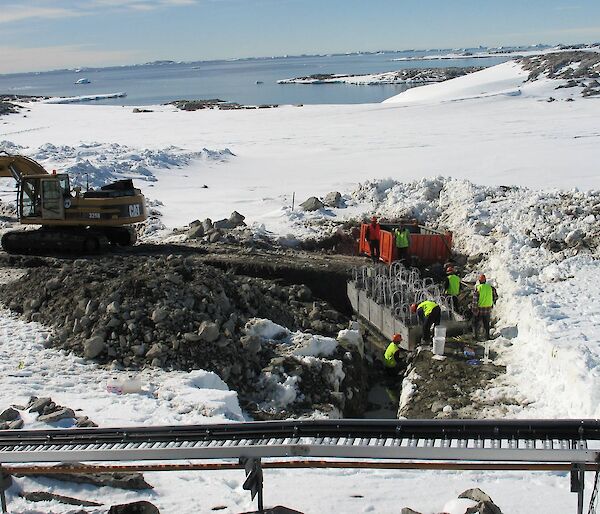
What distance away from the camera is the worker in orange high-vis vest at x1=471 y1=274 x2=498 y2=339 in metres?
14.0

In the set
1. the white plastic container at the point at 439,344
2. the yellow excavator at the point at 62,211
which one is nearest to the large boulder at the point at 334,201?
the yellow excavator at the point at 62,211

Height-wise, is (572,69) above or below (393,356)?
above

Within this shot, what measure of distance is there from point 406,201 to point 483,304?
8.81 m

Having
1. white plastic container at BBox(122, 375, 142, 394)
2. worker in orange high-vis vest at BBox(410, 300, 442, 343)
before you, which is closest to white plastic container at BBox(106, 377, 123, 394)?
white plastic container at BBox(122, 375, 142, 394)

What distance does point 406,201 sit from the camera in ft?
73.4

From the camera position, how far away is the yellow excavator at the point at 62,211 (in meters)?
18.5

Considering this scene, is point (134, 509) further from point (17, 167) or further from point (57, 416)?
point (17, 167)

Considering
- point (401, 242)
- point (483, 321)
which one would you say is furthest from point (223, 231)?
point (483, 321)

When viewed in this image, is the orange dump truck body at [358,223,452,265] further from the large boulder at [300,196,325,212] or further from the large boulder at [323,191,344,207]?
the large boulder at [323,191,344,207]

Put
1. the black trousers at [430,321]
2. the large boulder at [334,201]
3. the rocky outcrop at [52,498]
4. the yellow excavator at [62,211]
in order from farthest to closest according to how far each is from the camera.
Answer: the large boulder at [334,201] → the yellow excavator at [62,211] → the black trousers at [430,321] → the rocky outcrop at [52,498]

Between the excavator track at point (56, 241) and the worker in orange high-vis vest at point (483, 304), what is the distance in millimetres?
9780

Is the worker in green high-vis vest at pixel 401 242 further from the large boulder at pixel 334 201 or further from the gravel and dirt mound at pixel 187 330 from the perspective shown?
the large boulder at pixel 334 201

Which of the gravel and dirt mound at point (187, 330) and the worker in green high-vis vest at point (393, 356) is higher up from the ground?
the gravel and dirt mound at point (187, 330)

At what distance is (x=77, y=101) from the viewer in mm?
94375
